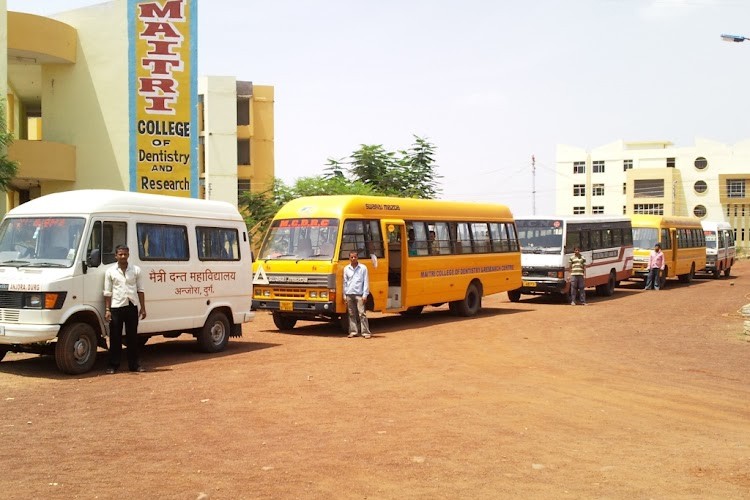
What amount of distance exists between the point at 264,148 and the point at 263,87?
3149 millimetres

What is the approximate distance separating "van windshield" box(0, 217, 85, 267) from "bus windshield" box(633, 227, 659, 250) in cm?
2685

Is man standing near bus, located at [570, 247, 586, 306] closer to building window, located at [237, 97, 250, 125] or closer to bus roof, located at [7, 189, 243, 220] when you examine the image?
bus roof, located at [7, 189, 243, 220]

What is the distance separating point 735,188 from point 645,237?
5709 cm

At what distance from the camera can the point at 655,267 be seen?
32.7m

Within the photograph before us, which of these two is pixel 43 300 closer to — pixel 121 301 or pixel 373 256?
pixel 121 301

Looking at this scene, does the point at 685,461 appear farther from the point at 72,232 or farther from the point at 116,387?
the point at 72,232

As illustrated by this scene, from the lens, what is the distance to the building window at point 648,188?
86812 millimetres

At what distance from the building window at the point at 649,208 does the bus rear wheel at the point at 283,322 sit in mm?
74481

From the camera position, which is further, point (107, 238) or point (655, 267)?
point (655, 267)

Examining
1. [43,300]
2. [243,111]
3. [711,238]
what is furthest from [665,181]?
[43,300]

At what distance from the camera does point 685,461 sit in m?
7.42

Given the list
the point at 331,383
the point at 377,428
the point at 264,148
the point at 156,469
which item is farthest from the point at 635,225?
the point at 156,469

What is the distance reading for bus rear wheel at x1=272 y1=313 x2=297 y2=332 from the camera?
1848cm

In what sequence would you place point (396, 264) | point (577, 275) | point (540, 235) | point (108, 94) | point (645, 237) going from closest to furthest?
1. point (396, 264)
2. point (577, 275)
3. point (108, 94)
4. point (540, 235)
5. point (645, 237)
